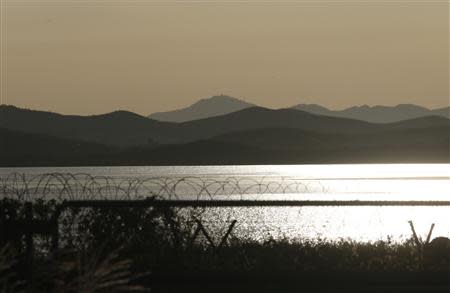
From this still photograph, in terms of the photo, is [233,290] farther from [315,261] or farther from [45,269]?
[45,269]

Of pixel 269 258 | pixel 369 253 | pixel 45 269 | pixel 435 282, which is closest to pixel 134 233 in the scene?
pixel 269 258

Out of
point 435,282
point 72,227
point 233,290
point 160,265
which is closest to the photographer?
point 233,290

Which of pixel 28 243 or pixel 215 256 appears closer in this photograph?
pixel 28 243

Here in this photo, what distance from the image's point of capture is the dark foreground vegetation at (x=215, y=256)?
882 inches

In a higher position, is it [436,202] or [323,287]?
[436,202]

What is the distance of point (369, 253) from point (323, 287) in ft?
14.1

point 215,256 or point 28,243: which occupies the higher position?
point 28,243

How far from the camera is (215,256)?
25.6m

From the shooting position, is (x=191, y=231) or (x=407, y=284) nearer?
(x=407, y=284)

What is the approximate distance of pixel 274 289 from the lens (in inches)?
854

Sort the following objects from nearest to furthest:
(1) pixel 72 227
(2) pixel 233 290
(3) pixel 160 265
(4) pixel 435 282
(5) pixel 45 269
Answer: (5) pixel 45 269
(2) pixel 233 290
(4) pixel 435 282
(3) pixel 160 265
(1) pixel 72 227

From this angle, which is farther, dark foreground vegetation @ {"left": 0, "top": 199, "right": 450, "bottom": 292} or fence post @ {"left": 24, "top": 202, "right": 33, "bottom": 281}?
dark foreground vegetation @ {"left": 0, "top": 199, "right": 450, "bottom": 292}

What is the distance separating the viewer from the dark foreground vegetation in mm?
22406

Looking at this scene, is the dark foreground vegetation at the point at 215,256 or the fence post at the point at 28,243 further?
the dark foreground vegetation at the point at 215,256
